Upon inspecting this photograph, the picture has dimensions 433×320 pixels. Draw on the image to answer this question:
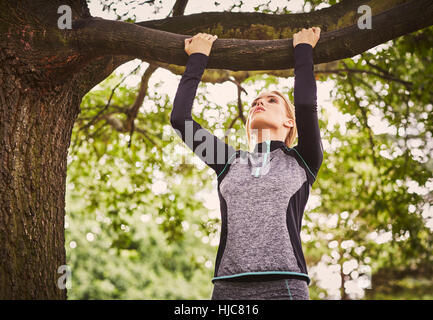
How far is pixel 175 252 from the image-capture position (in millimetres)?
18359

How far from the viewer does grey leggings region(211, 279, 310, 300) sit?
1.76 m

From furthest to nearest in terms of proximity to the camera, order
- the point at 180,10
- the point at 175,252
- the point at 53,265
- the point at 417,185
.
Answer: the point at 175,252
the point at 417,185
the point at 180,10
the point at 53,265

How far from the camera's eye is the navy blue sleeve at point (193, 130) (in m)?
2.33

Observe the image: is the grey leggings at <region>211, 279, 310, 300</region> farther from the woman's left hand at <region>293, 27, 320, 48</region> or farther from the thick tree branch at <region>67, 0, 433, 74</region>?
the woman's left hand at <region>293, 27, 320, 48</region>

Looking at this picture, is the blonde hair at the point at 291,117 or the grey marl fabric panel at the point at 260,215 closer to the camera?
the grey marl fabric panel at the point at 260,215

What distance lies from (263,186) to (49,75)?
145 centimetres

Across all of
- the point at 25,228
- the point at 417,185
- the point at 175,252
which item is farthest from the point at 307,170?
the point at 175,252

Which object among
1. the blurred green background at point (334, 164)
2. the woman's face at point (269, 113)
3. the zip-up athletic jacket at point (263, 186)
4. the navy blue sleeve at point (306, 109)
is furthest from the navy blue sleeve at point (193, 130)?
the blurred green background at point (334, 164)

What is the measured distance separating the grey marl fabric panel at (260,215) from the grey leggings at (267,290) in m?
0.06

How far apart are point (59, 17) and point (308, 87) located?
5.03ft

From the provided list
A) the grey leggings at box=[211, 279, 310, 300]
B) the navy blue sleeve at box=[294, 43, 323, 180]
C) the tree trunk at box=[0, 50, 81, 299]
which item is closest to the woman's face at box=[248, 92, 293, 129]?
the navy blue sleeve at box=[294, 43, 323, 180]

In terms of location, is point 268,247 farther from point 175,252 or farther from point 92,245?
point 175,252

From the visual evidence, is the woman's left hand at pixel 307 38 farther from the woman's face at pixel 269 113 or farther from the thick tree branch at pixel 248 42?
the woman's face at pixel 269 113

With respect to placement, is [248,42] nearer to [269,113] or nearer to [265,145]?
[269,113]
